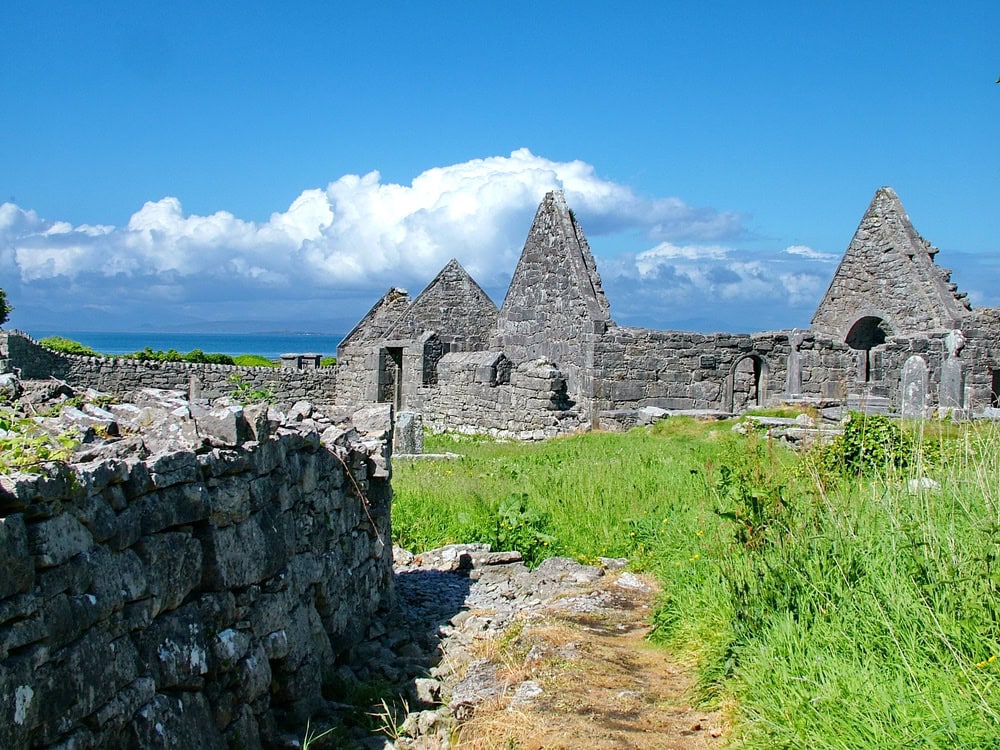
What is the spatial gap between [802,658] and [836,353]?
17.3 meters

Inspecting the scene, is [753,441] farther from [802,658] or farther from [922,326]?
[922,326]

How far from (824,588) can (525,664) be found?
192 cm

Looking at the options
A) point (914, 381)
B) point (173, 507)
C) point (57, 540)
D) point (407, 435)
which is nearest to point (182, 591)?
point (173, 507)

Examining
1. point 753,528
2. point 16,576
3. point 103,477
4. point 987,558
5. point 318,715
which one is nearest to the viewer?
point 16,576

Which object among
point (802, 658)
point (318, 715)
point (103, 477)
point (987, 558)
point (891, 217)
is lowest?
point (318, 715)

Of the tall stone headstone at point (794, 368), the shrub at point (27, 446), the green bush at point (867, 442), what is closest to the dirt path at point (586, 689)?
the shrub at point (27, 446)

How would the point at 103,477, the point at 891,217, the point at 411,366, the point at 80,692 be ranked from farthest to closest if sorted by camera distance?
the point at 891,217, the point at 411,366, the point at 103,477, the point at 80,692

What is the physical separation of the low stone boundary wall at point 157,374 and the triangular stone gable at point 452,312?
2741 millimetres

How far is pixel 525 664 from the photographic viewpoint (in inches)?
234

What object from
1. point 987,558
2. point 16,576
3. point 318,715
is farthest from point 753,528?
point 16,576

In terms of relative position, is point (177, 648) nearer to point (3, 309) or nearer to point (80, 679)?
point (80, 679)

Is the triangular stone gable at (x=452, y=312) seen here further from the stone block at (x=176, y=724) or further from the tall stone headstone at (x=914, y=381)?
the stone block at (x=176, y=724)

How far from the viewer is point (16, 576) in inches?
120

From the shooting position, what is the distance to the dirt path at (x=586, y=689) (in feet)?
15.8
